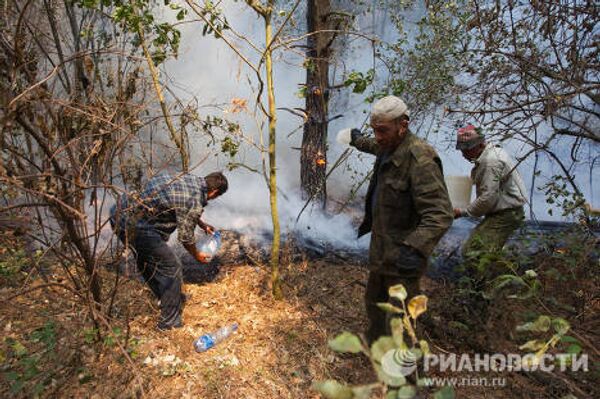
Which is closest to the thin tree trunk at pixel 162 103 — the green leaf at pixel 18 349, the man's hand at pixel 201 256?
the man's hand at pixel 201 256

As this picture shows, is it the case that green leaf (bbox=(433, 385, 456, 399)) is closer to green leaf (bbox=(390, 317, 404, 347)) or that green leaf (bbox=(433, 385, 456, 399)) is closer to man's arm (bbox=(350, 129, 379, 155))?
green leaf (bbox=(390, 317, 404, 347))

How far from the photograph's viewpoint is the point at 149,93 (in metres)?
4.96

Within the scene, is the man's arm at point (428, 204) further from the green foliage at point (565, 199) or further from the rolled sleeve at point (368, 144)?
the green foliage at point (565, 199)

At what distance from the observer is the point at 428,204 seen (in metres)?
2.73

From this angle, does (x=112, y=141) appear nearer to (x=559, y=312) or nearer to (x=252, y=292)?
(x=252, y=292)

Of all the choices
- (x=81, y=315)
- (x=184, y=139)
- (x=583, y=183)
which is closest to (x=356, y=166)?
(x=583, y=183)

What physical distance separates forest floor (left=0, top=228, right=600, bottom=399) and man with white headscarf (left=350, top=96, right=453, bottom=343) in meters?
0.76

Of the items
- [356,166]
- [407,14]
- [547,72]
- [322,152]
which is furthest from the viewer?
[407,14]

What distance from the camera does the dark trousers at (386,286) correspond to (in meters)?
2.84

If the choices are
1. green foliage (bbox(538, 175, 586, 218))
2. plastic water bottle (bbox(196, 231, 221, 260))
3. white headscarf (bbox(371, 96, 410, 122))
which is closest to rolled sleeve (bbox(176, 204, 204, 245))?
plastic water bottle (bbox(196, 231, 221, 260))

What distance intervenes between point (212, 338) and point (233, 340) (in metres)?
0.20

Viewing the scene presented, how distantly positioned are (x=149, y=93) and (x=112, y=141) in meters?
2.33

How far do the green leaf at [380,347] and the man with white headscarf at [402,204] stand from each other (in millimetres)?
1549

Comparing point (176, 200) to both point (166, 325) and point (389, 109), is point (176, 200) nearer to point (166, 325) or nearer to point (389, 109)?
point (166, 325)
